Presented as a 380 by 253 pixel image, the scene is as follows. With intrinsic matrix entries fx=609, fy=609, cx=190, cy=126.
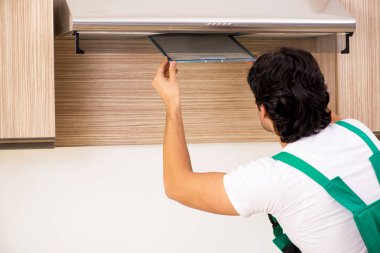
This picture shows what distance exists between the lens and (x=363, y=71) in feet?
5.37

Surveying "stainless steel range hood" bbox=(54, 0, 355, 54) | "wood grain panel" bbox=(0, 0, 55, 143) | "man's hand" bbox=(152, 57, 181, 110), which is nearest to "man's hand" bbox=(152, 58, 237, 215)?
"man's hand" bbox=(152, 57, 181, 110)

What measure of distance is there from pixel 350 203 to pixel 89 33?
0.73 metres

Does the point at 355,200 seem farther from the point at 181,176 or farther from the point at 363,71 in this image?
the point at 363,71

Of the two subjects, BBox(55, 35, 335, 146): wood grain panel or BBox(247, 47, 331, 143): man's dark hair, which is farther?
BBox(55, 35, 335, 146): wood grain panel

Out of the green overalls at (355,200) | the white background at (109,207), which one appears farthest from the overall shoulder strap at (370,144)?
the white background at (109,207)

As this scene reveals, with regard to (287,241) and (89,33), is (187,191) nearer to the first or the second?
(287,241)

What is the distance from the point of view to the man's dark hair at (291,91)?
121cm

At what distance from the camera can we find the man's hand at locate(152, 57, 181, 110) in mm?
1362

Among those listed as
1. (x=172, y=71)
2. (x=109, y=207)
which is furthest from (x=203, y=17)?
(x=109, y=207)

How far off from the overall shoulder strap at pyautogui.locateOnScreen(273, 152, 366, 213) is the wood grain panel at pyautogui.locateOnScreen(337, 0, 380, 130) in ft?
1.59

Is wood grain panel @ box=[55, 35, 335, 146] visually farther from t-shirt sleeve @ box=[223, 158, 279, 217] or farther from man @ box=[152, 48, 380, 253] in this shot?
t-shirt sleeve @ box=[223, 158, 279, 217]

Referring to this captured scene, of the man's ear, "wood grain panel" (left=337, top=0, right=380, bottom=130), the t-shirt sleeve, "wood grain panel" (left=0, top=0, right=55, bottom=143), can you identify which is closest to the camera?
the t-shirt sleeve

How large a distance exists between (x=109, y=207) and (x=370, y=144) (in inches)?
32.2

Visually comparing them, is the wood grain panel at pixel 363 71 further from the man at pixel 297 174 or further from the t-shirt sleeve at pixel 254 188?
the t-shirt sleeve at pixel 254 188
